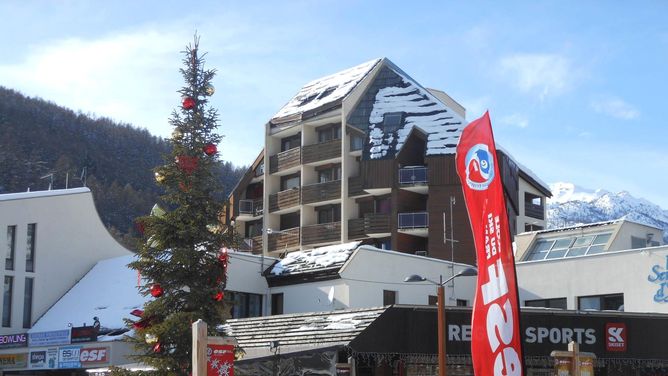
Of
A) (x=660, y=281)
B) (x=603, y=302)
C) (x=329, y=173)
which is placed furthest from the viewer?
(x=329, y=173)

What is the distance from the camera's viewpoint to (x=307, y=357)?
2656 cm

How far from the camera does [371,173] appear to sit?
188 feet

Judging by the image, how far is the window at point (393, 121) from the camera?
58094 mm

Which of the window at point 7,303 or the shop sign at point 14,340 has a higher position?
the window at point 7,303

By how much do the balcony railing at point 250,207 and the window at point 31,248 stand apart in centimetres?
2522

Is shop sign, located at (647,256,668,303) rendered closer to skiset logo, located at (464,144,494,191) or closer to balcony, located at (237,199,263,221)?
skiset logo, located at (464,144,494,191)

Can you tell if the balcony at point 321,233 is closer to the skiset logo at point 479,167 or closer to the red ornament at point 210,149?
the red ornament at point 210,149

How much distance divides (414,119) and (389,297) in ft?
74.7

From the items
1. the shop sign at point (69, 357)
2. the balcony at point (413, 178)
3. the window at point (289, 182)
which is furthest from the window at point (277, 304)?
the window at point (289, 182)

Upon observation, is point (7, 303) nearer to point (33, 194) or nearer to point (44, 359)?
point (33, 194)

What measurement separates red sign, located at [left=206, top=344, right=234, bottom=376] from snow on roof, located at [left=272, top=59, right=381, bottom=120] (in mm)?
44808

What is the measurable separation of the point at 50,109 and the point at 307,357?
9964 centimetres

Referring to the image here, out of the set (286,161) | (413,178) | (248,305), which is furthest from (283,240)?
(248,305)

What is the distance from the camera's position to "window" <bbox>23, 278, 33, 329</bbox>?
136 ft
